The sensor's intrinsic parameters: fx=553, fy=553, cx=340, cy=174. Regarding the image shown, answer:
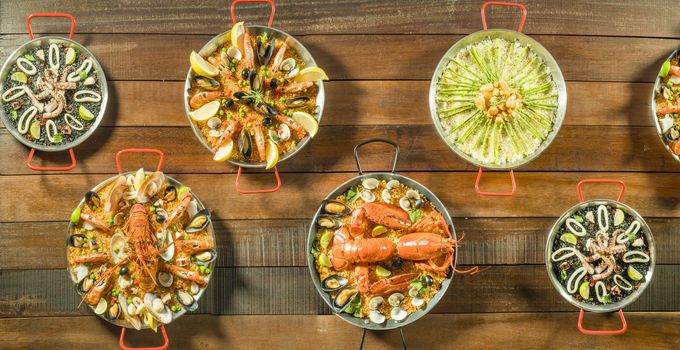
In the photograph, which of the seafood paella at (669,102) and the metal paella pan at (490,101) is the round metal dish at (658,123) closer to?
the seafood paella at (669,102)

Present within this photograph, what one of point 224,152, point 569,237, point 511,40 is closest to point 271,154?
point 224,152

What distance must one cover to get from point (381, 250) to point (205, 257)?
113cm

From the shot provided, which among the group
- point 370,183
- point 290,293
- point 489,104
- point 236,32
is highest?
point 236,32

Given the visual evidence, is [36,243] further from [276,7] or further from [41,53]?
[276,7]

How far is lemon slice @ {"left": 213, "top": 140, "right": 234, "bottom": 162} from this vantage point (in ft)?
11.4

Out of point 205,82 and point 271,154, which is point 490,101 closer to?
point 271,154

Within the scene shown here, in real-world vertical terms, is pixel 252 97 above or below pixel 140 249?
above

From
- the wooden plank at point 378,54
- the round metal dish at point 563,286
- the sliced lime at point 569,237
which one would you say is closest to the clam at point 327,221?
the wooden plank at point 378,54

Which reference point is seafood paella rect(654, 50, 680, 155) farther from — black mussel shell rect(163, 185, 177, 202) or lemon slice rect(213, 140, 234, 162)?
black mussel shell rect(163, 185, 177, 202)

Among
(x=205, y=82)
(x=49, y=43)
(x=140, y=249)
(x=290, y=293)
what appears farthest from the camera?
(x=290, y=293)

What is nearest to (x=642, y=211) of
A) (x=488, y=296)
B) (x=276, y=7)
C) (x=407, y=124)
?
(x=488, y=296)

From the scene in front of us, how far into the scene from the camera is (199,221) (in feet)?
11.6

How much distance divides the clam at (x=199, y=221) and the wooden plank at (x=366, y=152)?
348 millimetres

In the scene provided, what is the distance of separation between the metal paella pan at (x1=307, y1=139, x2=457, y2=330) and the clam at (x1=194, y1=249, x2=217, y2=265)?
614 mm
